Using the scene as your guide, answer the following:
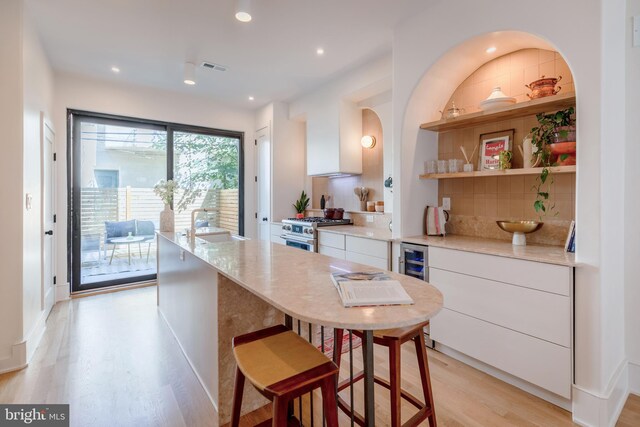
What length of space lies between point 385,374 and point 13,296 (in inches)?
110

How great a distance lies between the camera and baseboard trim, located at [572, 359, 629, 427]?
1.67 m

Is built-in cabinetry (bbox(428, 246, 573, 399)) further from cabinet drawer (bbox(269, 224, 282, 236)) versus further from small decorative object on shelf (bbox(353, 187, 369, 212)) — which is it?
cabinet drawer (bbox(269, 224, 282, 236))

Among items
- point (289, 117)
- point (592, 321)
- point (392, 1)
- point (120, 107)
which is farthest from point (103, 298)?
point (592, 321)

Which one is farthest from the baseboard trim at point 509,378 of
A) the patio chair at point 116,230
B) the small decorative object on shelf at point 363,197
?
the patio chair at point 116,230

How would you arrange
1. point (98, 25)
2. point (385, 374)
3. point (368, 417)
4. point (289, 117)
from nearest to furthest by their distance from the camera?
point (368, 417) < point (385, 374) < point (98, 25) < point (289, 117)

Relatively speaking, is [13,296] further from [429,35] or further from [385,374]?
[429,35]

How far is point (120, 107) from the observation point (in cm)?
416

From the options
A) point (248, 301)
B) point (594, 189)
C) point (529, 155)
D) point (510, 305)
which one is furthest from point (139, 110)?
point (594, 189)

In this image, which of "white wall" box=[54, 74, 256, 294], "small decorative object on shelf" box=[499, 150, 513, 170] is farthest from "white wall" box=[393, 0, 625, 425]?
"white wall" box=[54, 74, 256, 294]

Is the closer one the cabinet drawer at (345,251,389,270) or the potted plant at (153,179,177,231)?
the cabinet drawer at (345,251,389,270)

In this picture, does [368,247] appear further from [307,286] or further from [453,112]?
[307,286]

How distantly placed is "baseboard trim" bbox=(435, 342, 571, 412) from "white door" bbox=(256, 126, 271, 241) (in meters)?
3.13

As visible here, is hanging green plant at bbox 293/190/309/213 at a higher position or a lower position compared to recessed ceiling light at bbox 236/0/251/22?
lower

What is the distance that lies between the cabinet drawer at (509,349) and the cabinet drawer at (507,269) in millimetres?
338
